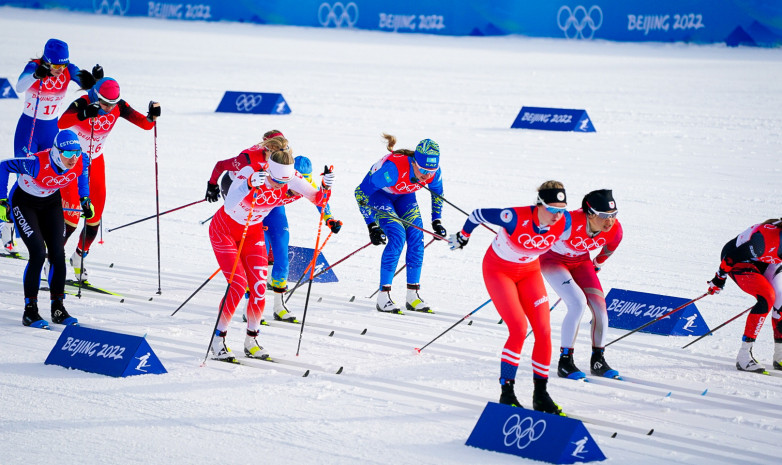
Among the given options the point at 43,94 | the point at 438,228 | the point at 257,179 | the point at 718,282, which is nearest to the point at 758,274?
the point at 718,282

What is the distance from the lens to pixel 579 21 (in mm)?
30391

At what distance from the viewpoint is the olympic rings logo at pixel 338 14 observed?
115 feet

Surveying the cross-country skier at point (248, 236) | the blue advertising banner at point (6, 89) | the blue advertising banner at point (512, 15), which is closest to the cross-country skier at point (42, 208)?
the cross-country skier at point (248, 236)

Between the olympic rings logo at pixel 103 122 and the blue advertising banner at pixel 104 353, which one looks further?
the olympic rings logo at pixel 103 122

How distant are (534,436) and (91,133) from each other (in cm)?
521

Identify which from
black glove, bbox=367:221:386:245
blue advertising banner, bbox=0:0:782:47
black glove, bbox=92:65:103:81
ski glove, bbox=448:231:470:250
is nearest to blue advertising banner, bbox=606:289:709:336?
black glove, bbox=367:221:386:245

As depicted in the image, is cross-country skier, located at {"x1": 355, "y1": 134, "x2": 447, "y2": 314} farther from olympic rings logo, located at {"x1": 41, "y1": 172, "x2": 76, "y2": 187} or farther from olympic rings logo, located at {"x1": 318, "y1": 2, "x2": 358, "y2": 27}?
olympic rings logo, located at {"x1": 318, "y1": 2, "x2": 358, "y2": 27}

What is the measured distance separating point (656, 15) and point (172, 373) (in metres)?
25.2

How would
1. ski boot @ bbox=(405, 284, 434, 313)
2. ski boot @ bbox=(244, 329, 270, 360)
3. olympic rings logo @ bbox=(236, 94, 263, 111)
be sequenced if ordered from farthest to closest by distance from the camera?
olympic rings logo @ bbox=(236, 94, 263, 111) < ski boot @ bbox=(405, 284, 434, 313) < ski boot @ bbox=(244, 329, 270, 360)

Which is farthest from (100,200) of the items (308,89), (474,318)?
(308,89)

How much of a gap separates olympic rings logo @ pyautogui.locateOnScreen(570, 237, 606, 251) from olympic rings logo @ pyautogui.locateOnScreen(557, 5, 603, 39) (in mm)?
24274

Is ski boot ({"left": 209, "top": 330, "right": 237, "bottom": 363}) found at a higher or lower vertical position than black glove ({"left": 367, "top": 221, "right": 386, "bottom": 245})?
lower

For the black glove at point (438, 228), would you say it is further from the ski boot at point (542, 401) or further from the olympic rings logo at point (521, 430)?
the olympic rings logo at point (521, 430)

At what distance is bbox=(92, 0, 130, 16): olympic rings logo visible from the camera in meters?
39.1
